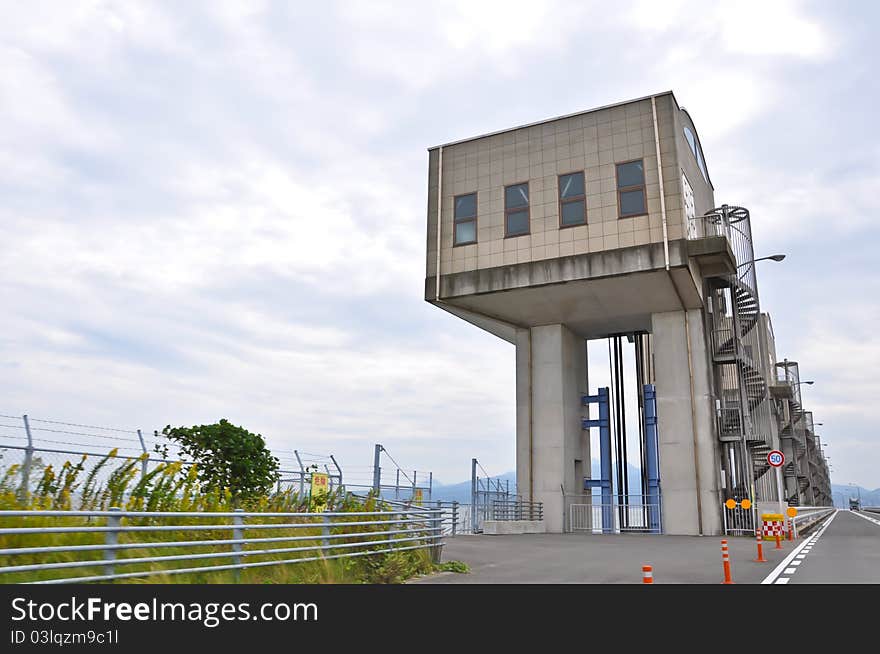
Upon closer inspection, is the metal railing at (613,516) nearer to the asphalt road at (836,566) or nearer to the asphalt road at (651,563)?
the asphalt road at (651,563)

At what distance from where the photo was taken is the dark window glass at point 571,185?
98.4 ft

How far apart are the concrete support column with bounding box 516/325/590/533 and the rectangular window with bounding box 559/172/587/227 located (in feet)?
18.7

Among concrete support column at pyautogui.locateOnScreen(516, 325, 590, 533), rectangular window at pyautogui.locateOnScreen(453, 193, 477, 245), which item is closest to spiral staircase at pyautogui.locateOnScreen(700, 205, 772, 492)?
concrete support column at pyautogui.locateOnScreen(516, 325, 590, 533)

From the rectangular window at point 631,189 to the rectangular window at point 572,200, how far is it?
146cm

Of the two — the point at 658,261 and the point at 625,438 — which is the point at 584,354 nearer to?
the point at 625,438

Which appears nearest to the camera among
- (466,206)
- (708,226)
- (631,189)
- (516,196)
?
(631,189)

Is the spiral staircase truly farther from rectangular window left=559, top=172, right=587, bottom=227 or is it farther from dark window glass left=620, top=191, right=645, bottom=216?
rectangular window left=559, top=172, right=587, bottom=227

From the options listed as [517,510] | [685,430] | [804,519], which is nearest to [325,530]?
[517,510]

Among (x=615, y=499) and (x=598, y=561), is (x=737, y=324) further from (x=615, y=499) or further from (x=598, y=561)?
(x=598, y=561)

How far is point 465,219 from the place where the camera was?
32.1 metres

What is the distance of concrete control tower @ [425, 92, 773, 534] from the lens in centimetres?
2830

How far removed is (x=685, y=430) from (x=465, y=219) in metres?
12.5
